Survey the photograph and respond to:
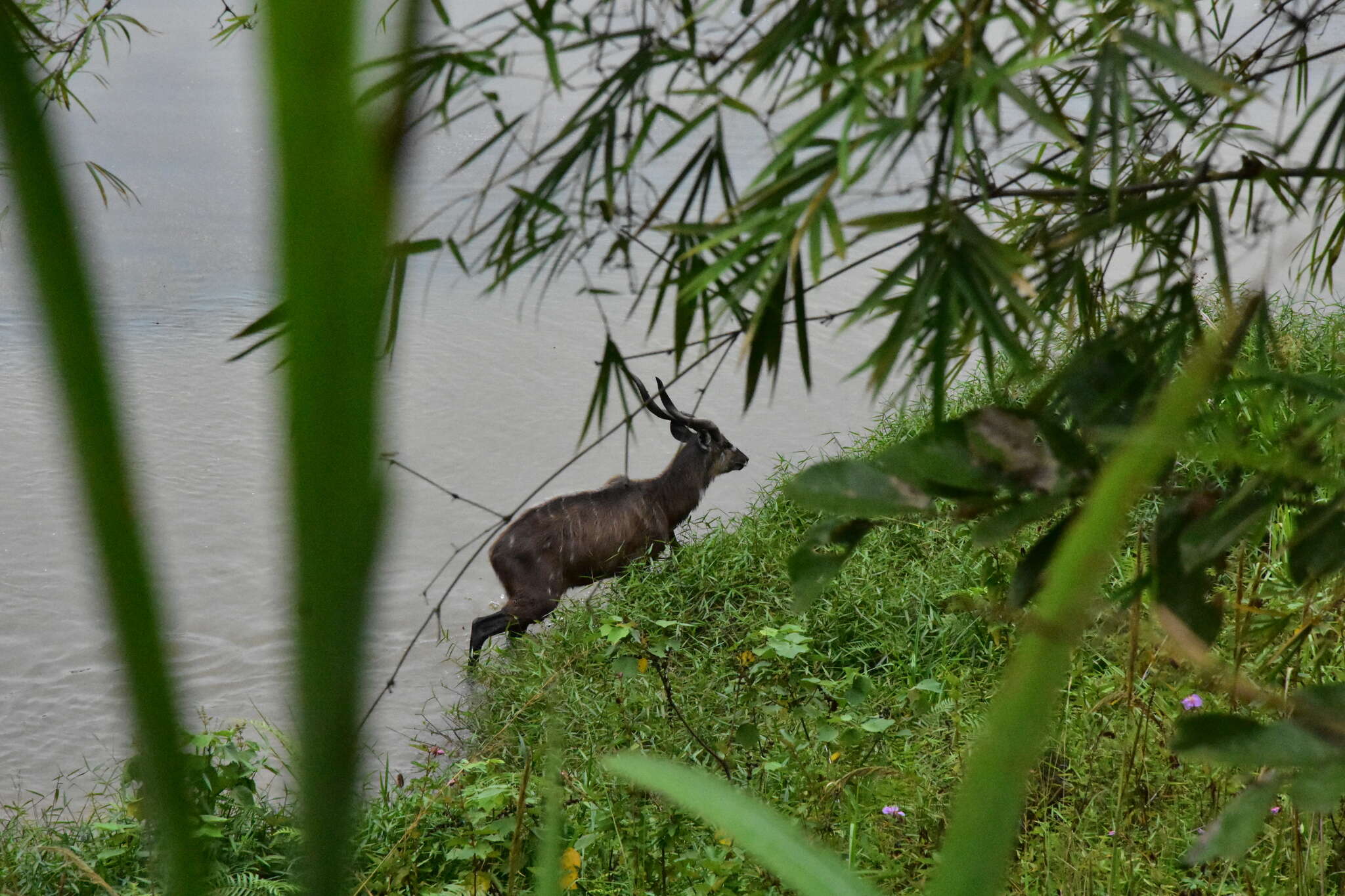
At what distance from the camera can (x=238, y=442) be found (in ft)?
13.1

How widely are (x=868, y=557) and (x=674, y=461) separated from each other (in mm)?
808

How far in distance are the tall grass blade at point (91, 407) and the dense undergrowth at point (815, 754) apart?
659mm

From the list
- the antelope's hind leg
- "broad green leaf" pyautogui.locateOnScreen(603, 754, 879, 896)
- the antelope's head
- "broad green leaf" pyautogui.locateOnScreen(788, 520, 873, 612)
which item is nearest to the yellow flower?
"broad green leaf" pyautogui.locateOnScreen(788, 520, 873, 612)

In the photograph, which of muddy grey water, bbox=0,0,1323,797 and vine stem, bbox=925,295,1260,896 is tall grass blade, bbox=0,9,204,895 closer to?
vine stem, bbox=925,295,1260,896

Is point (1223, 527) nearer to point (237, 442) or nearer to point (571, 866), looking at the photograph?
point (571, 866)

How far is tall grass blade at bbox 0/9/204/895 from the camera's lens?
88mm

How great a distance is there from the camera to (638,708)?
2.44 metres

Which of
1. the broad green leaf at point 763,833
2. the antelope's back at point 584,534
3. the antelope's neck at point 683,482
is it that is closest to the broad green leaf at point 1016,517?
the broad green leaf at point 763,833

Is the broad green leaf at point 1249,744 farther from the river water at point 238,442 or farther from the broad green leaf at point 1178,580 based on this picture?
the river water at point 238,442

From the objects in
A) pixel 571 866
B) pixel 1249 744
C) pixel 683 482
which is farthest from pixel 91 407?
pixel 683 482

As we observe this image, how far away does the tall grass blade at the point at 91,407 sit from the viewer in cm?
9

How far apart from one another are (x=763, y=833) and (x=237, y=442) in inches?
163

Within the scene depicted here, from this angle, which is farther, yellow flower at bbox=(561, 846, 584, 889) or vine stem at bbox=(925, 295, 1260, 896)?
yellow flower at bbox=(561, 846, 584, 889)

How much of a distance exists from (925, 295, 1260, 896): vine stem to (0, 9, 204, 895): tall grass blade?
0.07m
